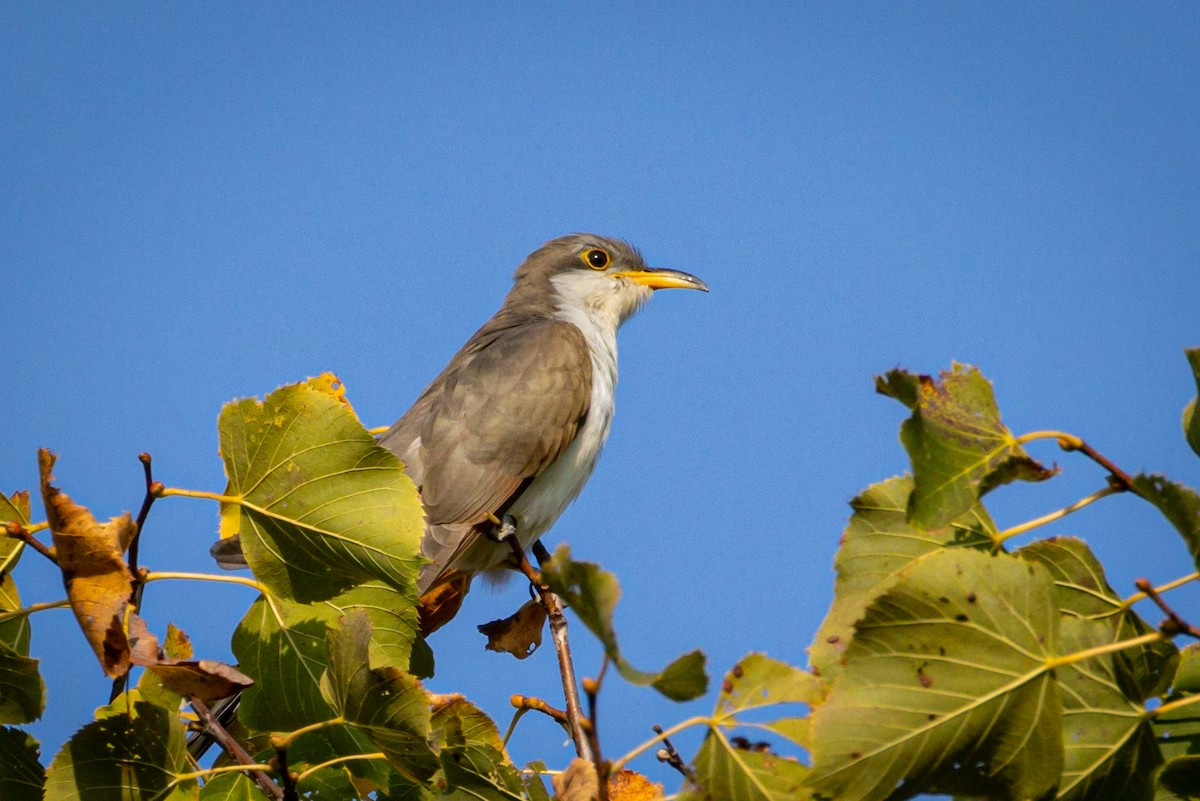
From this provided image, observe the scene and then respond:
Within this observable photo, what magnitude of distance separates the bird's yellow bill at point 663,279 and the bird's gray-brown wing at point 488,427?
1329mm

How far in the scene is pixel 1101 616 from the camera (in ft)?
6.37

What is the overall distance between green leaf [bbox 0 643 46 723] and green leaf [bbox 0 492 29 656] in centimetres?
6

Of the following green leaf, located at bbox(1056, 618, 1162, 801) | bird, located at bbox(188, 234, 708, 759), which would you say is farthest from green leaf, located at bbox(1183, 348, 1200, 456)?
bird, located at bbox(188, 234, 708, 759)

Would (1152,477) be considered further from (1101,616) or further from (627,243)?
(627,243)

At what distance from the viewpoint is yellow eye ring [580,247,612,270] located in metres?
7.80

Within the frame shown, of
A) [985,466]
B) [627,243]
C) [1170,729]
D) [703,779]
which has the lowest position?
[1170,729]

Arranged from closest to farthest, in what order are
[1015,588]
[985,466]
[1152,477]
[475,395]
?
[1015,588] → [1152,477] → [985,466] → [475,395]

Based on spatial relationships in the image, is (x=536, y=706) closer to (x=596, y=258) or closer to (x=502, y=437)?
(x=502, y=437)

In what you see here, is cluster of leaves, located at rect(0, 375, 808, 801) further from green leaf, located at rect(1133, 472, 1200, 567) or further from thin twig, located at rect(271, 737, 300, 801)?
green leaf, located at rect(1133, 472, 1200, 567)

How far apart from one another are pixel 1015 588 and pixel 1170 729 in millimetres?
580

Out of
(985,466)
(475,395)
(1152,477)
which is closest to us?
(1152,477)

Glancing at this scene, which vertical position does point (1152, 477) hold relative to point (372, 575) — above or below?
below

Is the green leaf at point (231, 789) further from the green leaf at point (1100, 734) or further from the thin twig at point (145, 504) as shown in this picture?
the green leaf at point (1100, 734)

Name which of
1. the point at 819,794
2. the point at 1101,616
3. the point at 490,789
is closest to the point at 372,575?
the point at 490,789
